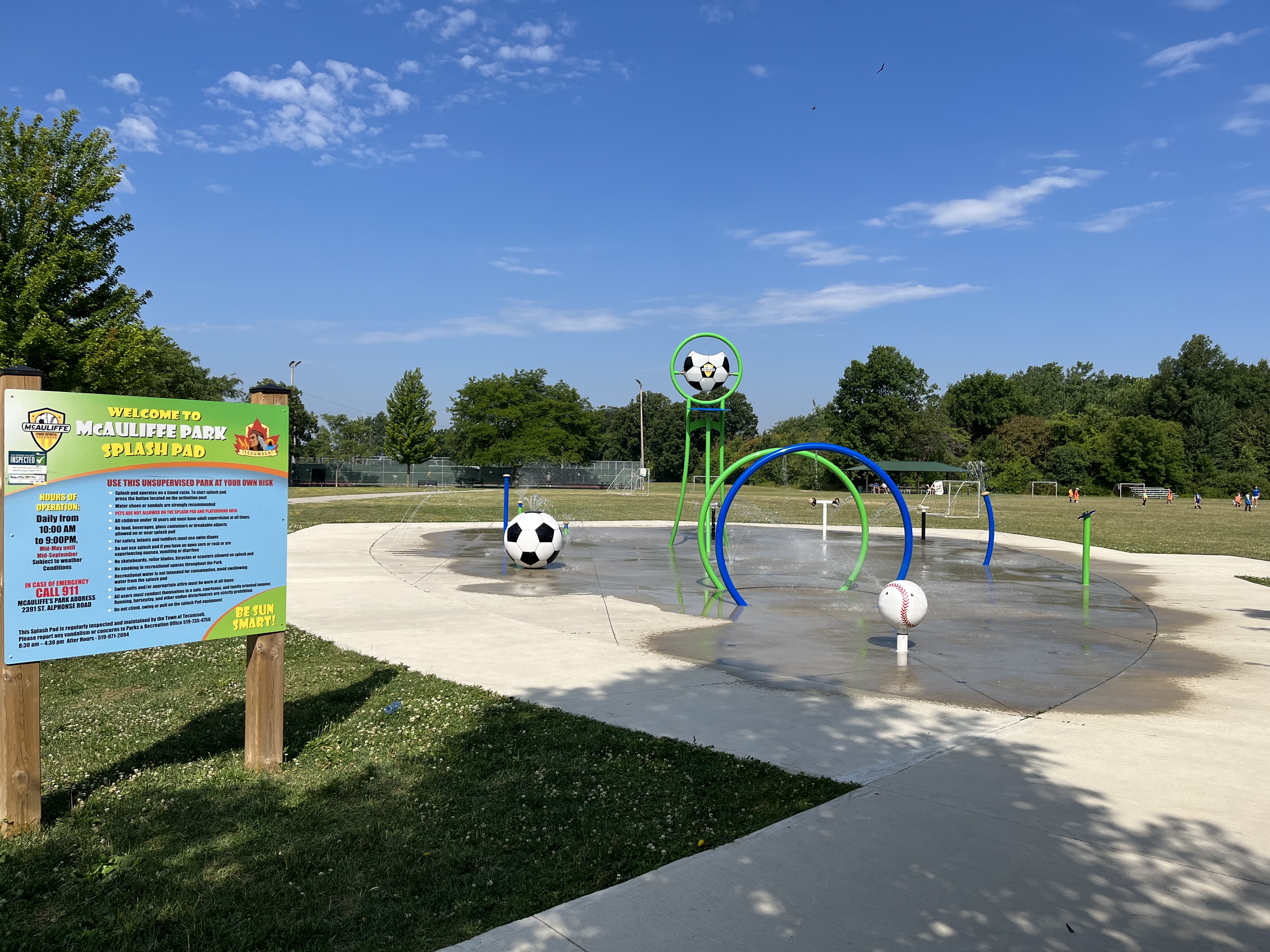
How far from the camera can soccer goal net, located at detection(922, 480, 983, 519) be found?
38.4 m

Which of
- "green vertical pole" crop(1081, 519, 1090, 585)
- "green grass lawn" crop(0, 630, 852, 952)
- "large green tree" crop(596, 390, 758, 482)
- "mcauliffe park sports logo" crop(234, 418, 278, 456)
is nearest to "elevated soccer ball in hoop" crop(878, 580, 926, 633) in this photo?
"green grass lawn" crop(0, 630, 852, 952)

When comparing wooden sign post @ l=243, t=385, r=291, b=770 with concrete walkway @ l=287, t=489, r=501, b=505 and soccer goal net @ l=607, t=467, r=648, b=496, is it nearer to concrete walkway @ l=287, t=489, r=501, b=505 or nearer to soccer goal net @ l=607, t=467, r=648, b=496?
concrete walkway @ l=287, t=489, r=501, b=505

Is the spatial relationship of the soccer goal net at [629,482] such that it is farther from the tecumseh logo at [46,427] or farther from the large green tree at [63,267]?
the tecumseh logo at [46,427]

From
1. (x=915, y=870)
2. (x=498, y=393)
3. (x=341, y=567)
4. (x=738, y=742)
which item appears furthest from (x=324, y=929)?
(x=498, y=393)

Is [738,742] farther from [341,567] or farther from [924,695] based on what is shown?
[341,567]

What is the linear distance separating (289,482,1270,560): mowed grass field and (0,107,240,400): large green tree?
6654 millimetres

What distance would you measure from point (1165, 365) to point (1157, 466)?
67.9ft

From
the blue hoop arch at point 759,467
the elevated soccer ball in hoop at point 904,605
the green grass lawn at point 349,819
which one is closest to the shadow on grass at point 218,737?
the green grass lawn at point 349,819

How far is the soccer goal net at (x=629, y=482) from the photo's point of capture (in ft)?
210

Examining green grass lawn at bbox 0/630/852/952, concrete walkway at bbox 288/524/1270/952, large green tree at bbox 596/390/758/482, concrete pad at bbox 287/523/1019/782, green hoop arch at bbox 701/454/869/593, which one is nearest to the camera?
concrete walkway at bbox 288/524/1270/952

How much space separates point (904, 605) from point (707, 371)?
984 centimetres

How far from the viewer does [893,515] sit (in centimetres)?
3572

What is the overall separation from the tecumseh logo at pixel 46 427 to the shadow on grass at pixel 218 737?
6.63ft

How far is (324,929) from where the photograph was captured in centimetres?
339
